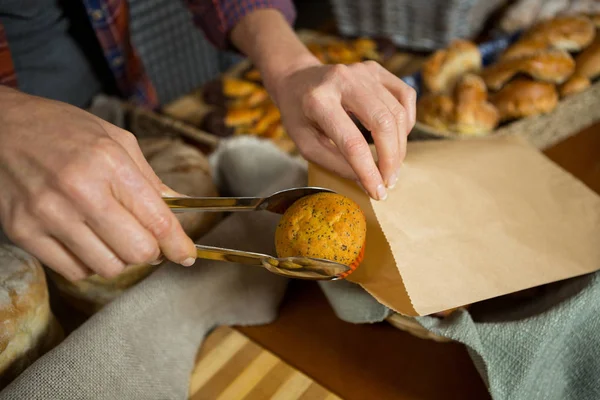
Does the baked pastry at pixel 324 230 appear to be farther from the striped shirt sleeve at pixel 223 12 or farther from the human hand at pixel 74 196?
the striped shirt sleeve at pixel 223 12

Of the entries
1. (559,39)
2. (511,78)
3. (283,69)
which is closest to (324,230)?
(283,69)

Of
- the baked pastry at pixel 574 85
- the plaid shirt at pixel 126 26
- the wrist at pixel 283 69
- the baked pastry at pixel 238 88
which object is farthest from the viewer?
the baked pastry at pixel 238 88

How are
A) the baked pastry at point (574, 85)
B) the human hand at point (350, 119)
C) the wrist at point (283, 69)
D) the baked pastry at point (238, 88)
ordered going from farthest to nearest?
1. the baked pastry at point (238, 88)
2. the baked pastry at point (574, 85)
3. the wrist at point (283, 69)
4. the human hand at point (350, 119)

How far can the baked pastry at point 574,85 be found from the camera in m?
1.11

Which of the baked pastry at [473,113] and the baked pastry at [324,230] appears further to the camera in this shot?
the baked pastry at [473,113]

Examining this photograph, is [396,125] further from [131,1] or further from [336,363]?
[131,1]

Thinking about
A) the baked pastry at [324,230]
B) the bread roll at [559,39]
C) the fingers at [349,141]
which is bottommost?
the bread roll at [559,39]

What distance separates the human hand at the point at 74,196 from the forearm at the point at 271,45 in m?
0.39

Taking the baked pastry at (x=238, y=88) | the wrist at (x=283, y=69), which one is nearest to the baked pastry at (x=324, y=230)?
the wrist at (x=283, y=69)

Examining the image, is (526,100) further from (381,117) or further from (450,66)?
(381,117)

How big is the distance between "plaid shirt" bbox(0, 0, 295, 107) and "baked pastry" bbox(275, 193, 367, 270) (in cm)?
51

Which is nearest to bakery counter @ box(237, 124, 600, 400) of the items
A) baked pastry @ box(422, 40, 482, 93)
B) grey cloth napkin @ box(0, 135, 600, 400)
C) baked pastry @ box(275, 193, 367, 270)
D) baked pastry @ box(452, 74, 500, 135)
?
grey cloth napkin @ box(0, 135, 600, 400)

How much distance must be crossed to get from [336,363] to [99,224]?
A: 0.39m

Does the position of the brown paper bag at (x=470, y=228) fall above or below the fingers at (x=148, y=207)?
below
